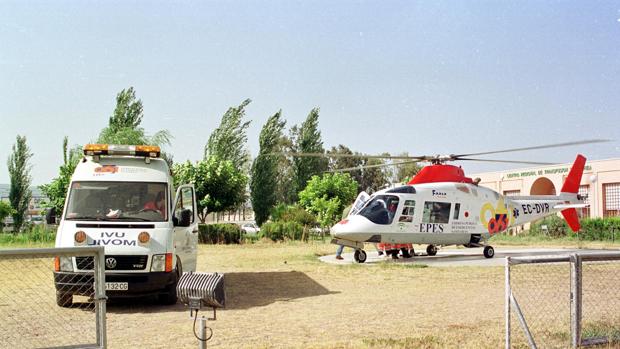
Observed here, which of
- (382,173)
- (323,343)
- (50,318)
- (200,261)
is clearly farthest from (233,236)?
(382,173)

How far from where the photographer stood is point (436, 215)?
2088cm

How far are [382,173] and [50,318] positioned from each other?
7302 cm

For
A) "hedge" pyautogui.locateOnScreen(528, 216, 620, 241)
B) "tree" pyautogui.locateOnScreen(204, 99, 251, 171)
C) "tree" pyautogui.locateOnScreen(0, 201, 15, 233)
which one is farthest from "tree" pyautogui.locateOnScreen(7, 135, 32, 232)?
A: "hedge" pyautogui.locateOnScreen(528, 216, 620, 241)

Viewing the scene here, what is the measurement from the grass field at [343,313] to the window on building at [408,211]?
3.21m

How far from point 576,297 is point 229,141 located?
1783 inches

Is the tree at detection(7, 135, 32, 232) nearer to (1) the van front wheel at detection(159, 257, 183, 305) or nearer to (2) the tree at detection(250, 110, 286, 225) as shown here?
(2) the tree at detection(250, 110, 286, 225)

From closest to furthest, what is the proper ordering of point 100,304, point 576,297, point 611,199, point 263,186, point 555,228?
point 100,304, point 576,297, point 555,228, point 611,199, point 263,186

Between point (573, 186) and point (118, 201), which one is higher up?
point (573, 186)

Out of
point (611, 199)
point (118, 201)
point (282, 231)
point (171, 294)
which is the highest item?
point (611, 199)

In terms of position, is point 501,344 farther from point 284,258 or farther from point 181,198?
point 284,258

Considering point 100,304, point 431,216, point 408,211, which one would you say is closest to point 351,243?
point 408,211

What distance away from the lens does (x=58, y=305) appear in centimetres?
1079

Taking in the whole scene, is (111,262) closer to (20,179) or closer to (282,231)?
(282,231)

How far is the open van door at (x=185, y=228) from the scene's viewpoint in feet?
36.6
